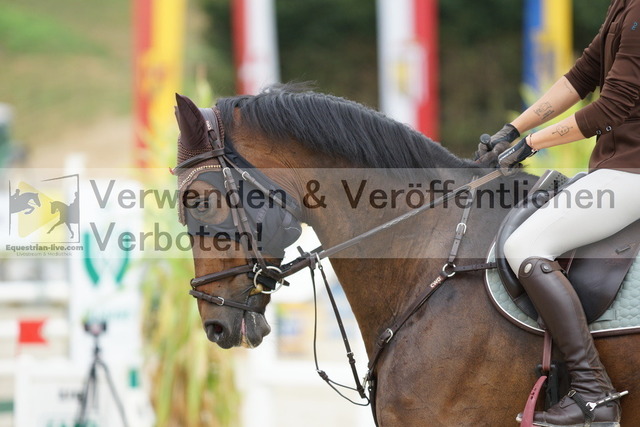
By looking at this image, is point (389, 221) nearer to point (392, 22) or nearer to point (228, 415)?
point (228, 415)

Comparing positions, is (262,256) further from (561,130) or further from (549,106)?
(549,106)

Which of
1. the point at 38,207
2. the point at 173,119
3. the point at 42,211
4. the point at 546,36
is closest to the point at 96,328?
the point at 38,207

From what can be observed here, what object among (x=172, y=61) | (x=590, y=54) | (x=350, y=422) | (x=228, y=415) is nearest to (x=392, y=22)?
(x=172, y=61)

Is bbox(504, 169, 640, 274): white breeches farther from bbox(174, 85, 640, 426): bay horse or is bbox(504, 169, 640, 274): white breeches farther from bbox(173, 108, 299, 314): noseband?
bbox(173, 108, 299, 314): noseband

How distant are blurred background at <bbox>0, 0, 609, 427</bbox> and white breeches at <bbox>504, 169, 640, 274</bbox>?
0.74m

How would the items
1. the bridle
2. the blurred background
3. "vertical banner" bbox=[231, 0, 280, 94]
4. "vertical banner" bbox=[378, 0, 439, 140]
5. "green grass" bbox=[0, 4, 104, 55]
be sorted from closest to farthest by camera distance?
the bridle
the blurred background
"vertical banner" bbox=[378, 0, 439, 140]
"vertical banner" bbox=[231, 0, 280, 94]
"green grass" bbox=[0, 4, 104, 55]

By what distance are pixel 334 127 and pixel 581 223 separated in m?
1.03

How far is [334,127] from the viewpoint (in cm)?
333

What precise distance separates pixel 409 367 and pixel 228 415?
9.77ft

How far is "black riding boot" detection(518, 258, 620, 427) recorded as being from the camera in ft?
9.83

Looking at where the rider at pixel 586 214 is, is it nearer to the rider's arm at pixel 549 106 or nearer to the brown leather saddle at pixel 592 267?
the brown leather saddle at pixel 592 267

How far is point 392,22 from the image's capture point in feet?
44.4

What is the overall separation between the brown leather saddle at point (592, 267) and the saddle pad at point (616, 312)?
22 mm

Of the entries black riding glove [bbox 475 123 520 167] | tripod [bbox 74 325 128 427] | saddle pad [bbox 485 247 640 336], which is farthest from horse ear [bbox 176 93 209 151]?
tripod [bbox 74 325 128 427]
